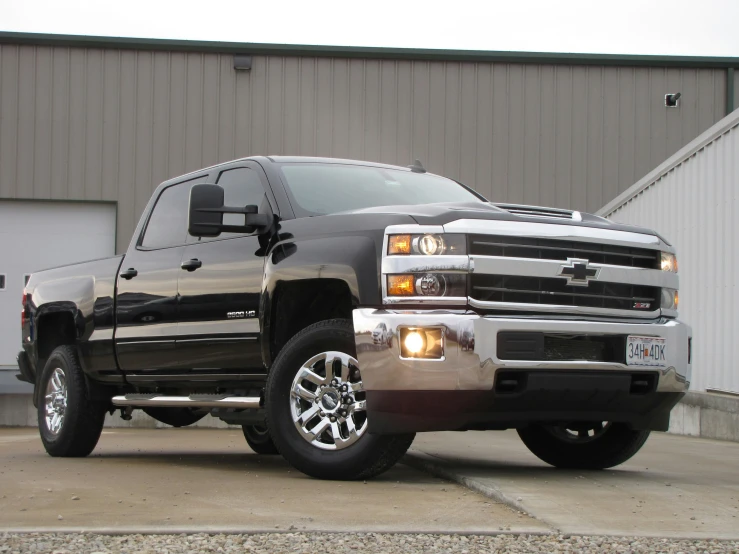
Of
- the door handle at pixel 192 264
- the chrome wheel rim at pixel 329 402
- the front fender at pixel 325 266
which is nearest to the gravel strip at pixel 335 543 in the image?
the chrome wheel rim at pixel 329 402

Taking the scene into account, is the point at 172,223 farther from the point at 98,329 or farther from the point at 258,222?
the point at 258,222

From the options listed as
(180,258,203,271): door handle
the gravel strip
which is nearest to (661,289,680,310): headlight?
the gravel strip

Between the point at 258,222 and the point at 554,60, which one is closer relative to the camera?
the point at 258,222

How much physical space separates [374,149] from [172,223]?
500 inches

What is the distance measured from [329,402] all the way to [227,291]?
1217 millimetres

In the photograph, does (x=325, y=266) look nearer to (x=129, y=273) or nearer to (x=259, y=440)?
(x=129, y=273)

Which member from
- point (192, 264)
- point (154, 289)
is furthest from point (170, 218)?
point (192, 264)

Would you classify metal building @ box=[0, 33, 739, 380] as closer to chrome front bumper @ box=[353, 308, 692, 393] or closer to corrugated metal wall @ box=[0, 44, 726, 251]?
corrugated metal wall @ box=[0, 44, 726, 251]

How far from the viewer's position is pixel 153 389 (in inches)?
335

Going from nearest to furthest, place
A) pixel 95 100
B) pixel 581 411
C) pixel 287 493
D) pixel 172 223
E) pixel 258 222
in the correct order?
pixel 287 493, pixel 581 411, pixel 258 222, pixel 172 223, pixel 95 100

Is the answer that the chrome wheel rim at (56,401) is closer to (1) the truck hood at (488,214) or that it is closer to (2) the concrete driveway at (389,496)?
(2) the concrete driveway at (389,496)

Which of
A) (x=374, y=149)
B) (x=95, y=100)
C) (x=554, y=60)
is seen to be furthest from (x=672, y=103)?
(x=95, y=100)

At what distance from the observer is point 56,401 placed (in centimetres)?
918

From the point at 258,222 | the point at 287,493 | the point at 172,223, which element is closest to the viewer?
the point at 287,493
